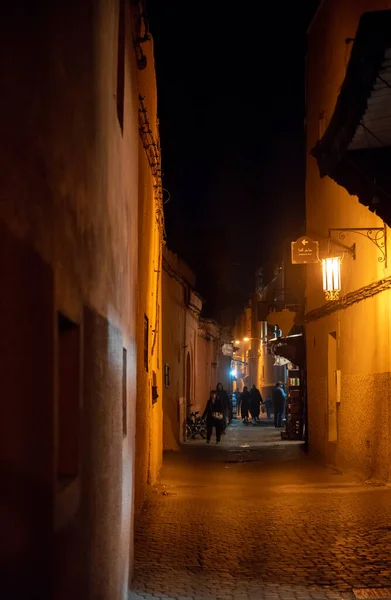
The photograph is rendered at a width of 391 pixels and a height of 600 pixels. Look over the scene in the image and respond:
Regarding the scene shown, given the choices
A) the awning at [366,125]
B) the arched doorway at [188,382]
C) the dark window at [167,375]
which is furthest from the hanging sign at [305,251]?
the arched doorway at [188,382]

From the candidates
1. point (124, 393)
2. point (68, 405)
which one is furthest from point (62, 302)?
point (124, 393)

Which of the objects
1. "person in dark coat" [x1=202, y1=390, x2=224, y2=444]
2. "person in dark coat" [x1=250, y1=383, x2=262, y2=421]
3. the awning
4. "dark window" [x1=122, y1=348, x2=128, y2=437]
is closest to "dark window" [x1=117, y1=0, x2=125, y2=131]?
"dark window" [x1=122, y1=348, x2=128, y2=437]

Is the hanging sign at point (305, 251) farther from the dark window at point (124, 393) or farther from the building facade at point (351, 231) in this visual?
the dark window at point (124, 393)

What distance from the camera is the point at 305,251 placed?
1590cm

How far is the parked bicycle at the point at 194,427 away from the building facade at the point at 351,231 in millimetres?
6337

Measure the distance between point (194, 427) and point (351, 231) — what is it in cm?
1249

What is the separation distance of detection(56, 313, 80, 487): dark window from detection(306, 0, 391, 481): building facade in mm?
6221

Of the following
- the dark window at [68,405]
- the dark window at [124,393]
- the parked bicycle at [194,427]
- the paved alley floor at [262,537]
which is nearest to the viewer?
the dark window at [68,405]

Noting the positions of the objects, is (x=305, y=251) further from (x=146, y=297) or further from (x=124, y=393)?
(x=124, y=393)

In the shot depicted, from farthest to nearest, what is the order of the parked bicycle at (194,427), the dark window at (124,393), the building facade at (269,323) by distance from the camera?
the parked bicycle at (194,427), the building facade at (269,323), the dark window at (124,393)

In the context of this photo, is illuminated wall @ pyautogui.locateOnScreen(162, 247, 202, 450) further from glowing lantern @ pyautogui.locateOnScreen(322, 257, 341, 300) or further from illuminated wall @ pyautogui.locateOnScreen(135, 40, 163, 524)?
illuminated wall @ pyautogui.locateOnScreen(135, 40, 163, 524)

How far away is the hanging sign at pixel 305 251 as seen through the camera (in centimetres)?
1584

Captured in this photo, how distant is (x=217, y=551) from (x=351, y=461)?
7124 millimetres

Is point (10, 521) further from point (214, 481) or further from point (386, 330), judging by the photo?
point (214, 481)
